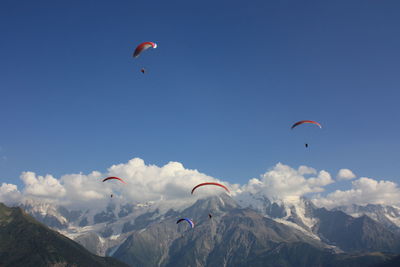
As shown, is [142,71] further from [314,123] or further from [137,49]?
[314,123]

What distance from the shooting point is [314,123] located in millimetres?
85438

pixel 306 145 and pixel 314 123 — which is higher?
pixel 314 123

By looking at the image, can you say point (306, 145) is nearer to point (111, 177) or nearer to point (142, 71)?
point (142, 71)

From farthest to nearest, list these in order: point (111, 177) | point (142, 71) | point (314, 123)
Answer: point (111, 177)
point (314, 123)
point (142, 71)

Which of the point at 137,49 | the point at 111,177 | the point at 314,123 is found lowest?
the point at 111,177

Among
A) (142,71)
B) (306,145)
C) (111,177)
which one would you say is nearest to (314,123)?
(306,145)

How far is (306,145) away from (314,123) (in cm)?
888

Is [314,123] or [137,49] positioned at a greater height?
[137,49]

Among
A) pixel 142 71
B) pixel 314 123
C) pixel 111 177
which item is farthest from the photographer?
pixel 111 177

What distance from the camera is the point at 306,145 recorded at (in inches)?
3132

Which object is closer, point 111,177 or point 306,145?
point 306,145

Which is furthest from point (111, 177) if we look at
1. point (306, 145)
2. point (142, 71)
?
point (306, 145)

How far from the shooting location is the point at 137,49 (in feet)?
258

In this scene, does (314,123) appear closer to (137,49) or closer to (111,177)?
(137,49)
